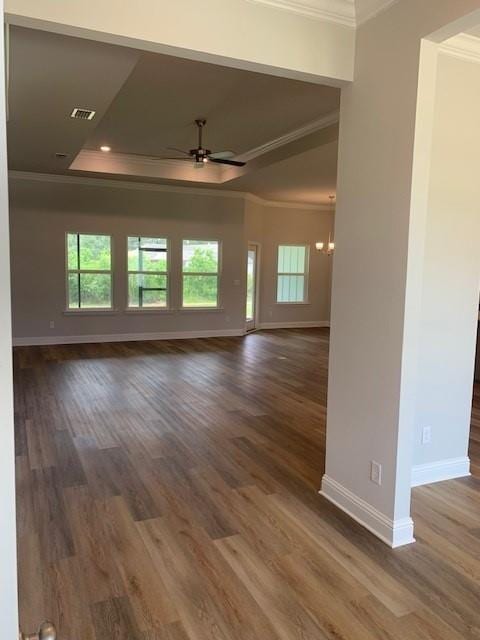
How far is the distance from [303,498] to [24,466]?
6.54 ft

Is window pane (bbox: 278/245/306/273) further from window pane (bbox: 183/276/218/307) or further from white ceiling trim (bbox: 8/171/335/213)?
window pane (bbox: 183/276/218/307)

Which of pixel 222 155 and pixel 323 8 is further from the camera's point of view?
pixel 222 155

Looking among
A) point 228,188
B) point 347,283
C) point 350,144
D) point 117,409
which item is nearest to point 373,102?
point 350,144

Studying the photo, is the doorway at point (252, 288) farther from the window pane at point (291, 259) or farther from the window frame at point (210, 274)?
the window frame at point (210, 274)

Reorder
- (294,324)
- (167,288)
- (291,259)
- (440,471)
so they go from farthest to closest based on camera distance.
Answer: (294,324) → (291,259) → (167,288) → (440,471)

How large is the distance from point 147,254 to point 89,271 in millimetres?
1129

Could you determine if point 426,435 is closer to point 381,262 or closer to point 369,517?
point 369,517

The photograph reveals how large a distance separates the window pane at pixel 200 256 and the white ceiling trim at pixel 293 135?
260 cm

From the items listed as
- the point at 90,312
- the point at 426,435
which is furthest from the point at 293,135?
the point at 90,312

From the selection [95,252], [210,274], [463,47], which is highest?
[463,47]

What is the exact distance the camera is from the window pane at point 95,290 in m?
8.59

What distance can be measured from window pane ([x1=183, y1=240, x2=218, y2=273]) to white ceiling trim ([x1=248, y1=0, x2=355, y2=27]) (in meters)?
6.85

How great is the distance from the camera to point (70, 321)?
27.8ft

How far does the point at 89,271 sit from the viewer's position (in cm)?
859
